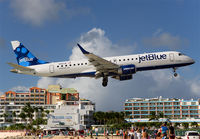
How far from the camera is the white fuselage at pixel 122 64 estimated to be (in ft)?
175

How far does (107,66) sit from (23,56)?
65.3ft

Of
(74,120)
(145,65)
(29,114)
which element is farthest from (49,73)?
(29,114)

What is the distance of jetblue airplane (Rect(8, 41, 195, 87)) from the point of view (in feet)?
175

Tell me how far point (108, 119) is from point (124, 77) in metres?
115

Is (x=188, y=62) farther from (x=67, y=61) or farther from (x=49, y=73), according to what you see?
(x=49, y=73)

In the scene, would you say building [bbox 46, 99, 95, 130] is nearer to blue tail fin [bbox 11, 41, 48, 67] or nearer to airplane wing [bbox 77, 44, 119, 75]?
blue tail fin [bbox 11, 41, 48, 67]

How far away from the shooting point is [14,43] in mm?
67500

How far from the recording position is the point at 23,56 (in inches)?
2512

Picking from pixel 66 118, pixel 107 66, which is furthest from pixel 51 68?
pixel 66 118

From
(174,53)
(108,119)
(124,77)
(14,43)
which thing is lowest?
(108,119)

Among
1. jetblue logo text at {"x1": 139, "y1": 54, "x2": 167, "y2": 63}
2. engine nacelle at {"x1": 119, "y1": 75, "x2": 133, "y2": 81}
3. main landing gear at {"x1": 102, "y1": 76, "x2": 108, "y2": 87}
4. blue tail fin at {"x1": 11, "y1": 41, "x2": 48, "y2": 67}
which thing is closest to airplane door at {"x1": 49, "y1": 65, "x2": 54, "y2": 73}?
blue tail fin at {"x1": 11, "y1": 41, "x2": 48, "y2": 67}

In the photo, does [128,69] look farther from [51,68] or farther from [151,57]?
[51,68]

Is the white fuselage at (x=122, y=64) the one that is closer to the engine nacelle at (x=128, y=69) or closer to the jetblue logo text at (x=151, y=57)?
the jetblue logo text at (x=151, y=57)

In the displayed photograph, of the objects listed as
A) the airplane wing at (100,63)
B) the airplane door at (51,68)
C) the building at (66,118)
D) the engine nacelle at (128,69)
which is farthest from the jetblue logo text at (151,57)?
the building at (66,118)
